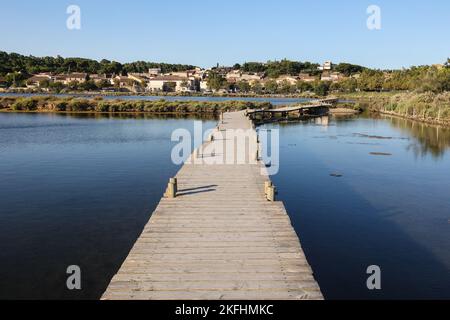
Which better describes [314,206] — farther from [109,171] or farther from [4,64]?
[4,64]

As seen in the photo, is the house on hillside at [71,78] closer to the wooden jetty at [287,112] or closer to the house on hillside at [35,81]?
the house on hillside at [35,81]

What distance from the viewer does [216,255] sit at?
9312 millimetres

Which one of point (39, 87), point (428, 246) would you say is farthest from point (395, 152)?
point (39, 87)

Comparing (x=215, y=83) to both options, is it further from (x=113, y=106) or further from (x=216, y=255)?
(x=216, y=255)

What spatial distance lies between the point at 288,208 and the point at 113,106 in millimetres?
56549

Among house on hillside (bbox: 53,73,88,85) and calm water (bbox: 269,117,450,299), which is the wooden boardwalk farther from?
house on hillside (bbox: 53,73,88,85)

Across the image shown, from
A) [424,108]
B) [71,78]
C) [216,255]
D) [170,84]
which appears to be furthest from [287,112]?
[71,78]

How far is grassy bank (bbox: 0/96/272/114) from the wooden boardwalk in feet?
185

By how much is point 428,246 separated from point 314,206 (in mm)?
5320

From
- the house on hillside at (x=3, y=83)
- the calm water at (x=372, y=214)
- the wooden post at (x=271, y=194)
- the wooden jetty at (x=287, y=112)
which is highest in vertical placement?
the house on hillside at (x=3, y=83)

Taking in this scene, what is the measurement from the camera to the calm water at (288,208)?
461 inches

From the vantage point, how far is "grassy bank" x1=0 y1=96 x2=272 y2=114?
68250 mm

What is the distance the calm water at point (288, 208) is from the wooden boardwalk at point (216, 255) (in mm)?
2196

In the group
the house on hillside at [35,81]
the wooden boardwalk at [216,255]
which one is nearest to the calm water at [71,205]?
the wooden boardwalk at [216,255]
